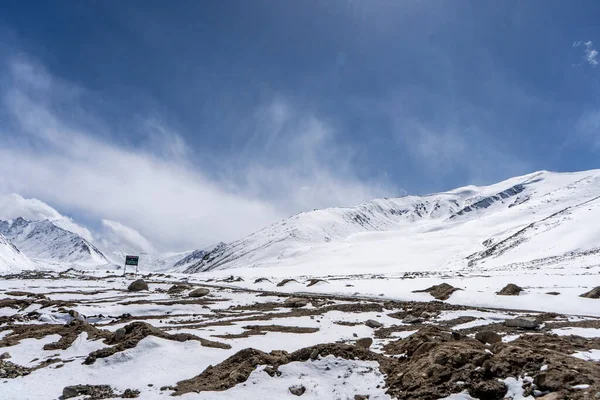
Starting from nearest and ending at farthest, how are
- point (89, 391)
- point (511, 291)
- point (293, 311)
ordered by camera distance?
point (89, 391)
point (293, 311)
point (511, 291)

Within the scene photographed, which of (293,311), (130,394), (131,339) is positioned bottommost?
(130,394)

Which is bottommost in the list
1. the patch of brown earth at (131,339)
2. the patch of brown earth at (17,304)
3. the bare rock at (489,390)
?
the bare rock at (489,390)

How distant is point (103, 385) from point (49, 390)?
5.43 feet

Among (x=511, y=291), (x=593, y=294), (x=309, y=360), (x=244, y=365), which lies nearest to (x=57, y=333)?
(x=244, y=365)

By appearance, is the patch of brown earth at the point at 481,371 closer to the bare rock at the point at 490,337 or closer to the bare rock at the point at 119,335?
the bare rock at the point at 490,337

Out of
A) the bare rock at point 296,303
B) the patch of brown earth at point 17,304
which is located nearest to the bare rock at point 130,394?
the bare rock at point 296,303

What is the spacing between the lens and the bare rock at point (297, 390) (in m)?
11.7

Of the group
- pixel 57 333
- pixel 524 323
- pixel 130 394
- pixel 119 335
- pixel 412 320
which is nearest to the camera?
pixel 130 394

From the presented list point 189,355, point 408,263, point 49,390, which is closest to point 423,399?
point 189,355

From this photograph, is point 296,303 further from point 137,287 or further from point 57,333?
point 137,287

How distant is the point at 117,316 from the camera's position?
29.9m

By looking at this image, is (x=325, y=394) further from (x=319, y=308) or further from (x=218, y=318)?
(x=319, y=308)

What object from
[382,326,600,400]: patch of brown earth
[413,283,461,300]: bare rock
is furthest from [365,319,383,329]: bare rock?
[413,283,461,300]: bare rock

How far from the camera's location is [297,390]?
1173 cm
